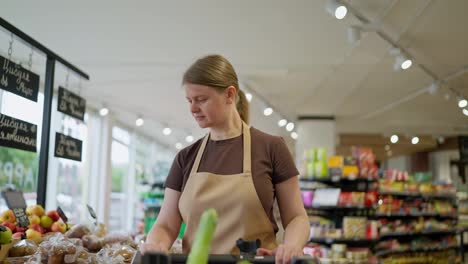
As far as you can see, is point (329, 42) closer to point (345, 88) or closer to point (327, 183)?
point (327, 183)

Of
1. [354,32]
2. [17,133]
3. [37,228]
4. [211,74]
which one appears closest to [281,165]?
[211,74]

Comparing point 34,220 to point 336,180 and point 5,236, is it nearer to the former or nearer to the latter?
point 5,236

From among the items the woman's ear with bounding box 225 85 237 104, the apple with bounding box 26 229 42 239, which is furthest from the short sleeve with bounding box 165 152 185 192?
the apple with bounding box 26 229 42 239

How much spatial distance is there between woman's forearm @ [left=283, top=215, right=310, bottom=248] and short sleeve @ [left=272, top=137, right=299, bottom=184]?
17cm

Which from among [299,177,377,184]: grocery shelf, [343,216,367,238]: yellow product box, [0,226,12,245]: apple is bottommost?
[343,216,367,238]: yellow product box

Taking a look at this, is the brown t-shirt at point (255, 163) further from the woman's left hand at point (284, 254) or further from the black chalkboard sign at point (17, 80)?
the black chalkboard sign at point (17, 80)

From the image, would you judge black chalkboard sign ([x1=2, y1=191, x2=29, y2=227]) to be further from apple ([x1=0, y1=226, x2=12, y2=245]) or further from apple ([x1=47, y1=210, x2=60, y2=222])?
apple ([x1=0, y1=226, x2=12, y2=245])

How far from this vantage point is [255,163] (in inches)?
76.5

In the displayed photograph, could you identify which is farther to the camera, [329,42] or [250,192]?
[329,42]

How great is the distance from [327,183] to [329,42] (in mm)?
2423

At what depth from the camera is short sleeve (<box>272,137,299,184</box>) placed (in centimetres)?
194

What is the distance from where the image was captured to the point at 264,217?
6.25 ft

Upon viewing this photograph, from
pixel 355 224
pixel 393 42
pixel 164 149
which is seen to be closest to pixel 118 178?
pixel 164 149

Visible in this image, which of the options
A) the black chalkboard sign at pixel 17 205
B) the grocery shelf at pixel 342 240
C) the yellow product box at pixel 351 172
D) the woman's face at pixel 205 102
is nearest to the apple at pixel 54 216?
the black chalkboard sign at pixel 17 205
